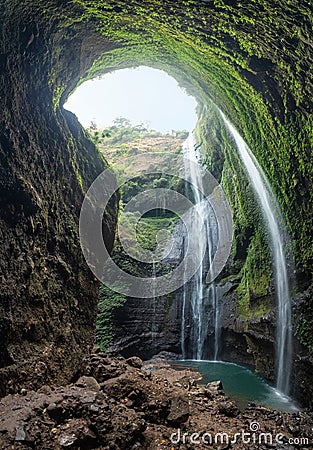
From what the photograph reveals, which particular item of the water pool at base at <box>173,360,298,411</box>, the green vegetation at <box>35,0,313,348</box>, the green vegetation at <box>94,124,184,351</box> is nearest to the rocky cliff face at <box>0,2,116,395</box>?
the green vegetation at <box>35,0,313,348</box>

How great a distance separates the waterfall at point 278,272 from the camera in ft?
24.4

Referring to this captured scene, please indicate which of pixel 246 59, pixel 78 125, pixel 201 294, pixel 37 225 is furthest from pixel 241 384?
pixel 246 59

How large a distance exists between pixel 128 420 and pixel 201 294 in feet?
34.4

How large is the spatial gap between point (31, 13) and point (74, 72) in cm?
223

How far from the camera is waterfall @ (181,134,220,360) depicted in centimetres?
1267

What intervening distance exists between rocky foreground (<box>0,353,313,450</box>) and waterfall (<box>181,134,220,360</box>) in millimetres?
6572

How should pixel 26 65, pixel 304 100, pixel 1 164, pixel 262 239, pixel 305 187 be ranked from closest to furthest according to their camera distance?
pixel 1 164, pixel 26 65, pixel 304 100, pixel 305 187, pixel 262 239

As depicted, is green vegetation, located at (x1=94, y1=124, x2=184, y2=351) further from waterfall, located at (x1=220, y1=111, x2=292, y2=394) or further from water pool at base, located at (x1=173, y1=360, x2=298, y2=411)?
waterfall, located at (x1=220, y1=111, x2=292, y2=394)

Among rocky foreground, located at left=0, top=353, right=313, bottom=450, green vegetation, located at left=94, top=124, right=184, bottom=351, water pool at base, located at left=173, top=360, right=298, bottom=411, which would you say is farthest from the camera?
green vegetation, located at left=94, top=124, right=184, bottom=351

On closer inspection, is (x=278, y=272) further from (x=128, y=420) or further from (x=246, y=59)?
(x=128, y=420)

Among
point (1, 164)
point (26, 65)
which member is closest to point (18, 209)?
point (1, 164)

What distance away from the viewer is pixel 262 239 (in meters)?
9.96

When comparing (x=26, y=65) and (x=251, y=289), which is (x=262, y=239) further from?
(x=26, y=65)

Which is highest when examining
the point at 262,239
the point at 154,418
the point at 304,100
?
the point at 304,100
